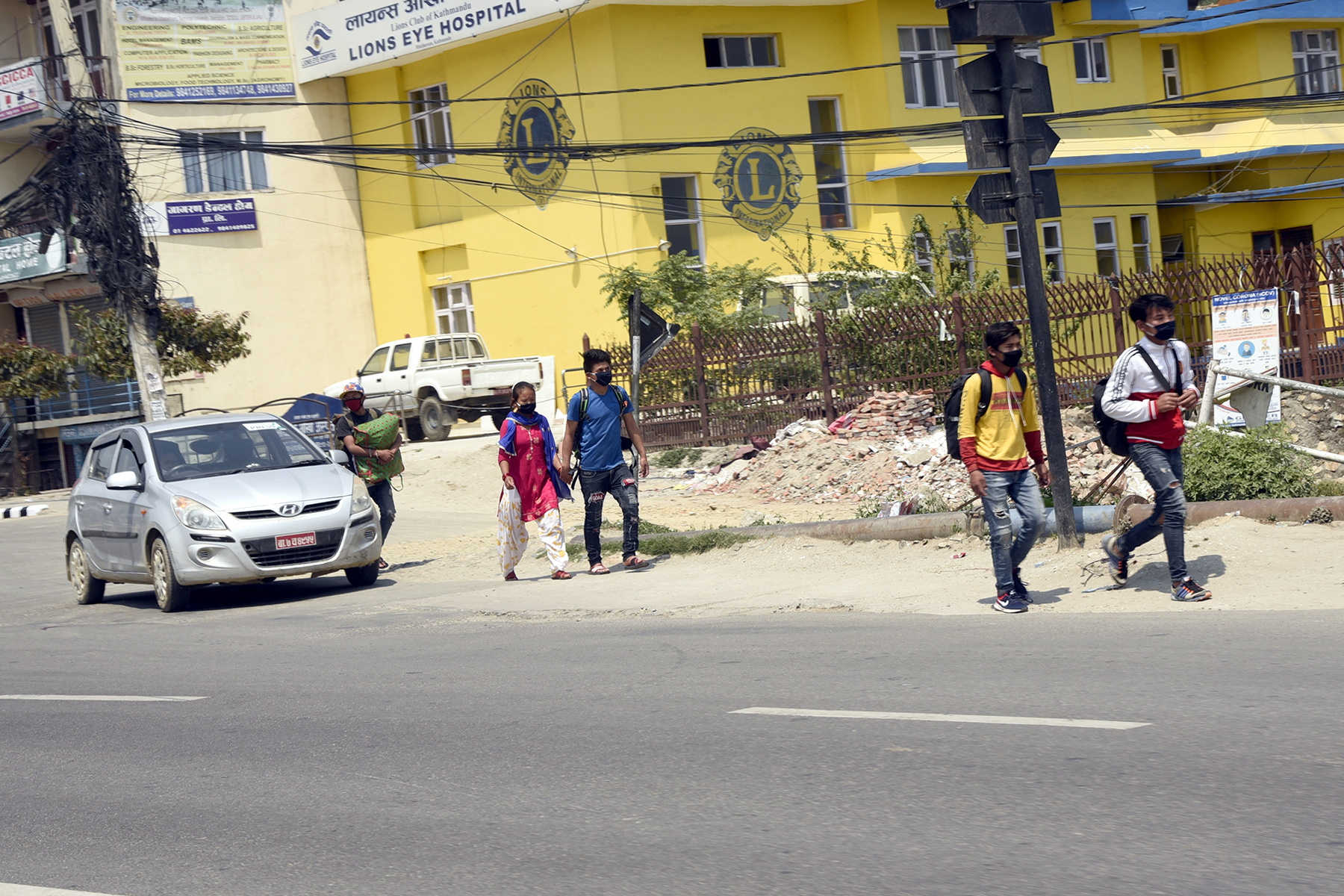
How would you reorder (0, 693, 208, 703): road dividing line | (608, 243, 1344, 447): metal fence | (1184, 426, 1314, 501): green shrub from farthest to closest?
(608, 243, 1344, 447): metal fence < (1184, 426, 1314, 501): green shrub < (0, 693, 208, 703): road dividing line

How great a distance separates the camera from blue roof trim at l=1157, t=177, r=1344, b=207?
105 ft

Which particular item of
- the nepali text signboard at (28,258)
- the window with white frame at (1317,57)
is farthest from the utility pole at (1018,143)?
the window with white frame at (1317,57)

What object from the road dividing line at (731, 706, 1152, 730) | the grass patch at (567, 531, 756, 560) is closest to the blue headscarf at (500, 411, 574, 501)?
the grass patch at (567, 531, 756, 560)

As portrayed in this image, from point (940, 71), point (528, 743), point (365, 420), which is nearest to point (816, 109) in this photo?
point (940, 71)

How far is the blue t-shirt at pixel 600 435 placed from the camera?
1186 centimetres

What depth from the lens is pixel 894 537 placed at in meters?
11.8

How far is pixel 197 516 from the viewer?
12188 millimetres

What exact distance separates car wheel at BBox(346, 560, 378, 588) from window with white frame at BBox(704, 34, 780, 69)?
19178 mm

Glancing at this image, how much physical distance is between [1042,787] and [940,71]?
28.1 m

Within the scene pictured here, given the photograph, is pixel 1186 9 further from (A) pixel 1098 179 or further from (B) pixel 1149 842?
(B) pixel 1149 842

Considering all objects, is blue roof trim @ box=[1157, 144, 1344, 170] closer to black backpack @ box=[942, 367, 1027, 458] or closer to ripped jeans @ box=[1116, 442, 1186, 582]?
black backpack @ box=[942, 367, 1027, 458]

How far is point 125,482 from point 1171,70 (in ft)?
97.8

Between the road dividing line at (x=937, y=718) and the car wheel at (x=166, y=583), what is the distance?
759cm

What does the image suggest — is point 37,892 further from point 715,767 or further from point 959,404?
point 959,404
